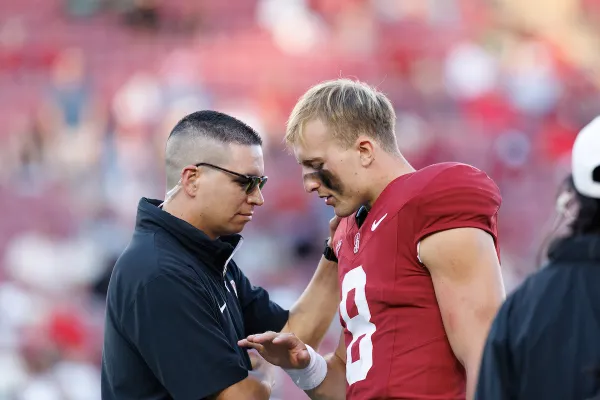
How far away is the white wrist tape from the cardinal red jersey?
1.14 feet

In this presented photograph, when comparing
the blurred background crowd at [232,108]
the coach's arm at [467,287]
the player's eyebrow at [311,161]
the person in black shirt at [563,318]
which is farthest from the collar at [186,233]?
the blurred background crowd at [232,108]

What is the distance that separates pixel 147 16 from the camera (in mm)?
10859

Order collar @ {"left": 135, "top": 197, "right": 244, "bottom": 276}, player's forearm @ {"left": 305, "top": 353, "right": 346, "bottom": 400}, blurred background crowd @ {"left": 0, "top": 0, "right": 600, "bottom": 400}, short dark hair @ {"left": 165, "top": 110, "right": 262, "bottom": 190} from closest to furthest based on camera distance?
collar @ {"left": 135, "top": 197, "right": 244, "bottom": 276} → short dark hair @ {"left": 165, "top": 110, "right": 262, "bottom": 190} → player's forearm @ {"left": 305, "top": 353, "right": 346, "bottom": 400} → blurred background crowd @ {"left": 0, "top": 0, "right": 600, "bottom": 400}

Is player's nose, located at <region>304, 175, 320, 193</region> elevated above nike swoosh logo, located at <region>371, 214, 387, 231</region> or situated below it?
above

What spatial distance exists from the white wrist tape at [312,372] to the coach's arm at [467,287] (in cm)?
60

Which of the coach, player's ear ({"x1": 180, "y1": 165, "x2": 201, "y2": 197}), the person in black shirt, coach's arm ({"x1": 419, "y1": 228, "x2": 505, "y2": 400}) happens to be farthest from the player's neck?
the person in black shirt

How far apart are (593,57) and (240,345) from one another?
9.45m

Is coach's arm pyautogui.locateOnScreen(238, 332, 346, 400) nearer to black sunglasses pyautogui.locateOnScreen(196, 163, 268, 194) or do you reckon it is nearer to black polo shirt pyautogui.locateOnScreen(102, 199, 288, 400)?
black polo shirt pyautogui.locateOnScreen(102, 199, 288, 400)

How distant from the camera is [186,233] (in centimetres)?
270

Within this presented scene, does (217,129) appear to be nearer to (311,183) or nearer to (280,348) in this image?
(311,183)

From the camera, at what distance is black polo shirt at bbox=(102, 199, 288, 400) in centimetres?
250

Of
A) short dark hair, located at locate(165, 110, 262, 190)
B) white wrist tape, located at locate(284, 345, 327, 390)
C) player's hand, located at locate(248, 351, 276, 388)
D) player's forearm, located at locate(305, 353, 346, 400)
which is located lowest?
player's forearm, located at locate(305, 353, 346, 400)

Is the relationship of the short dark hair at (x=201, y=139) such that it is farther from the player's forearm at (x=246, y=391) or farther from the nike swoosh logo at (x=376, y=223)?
the player's forearm at (x=246, y=391)

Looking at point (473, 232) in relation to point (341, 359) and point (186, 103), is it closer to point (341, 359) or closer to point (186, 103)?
point (341, 359)
